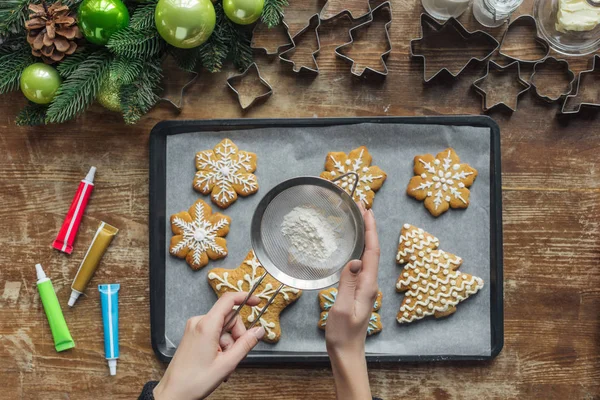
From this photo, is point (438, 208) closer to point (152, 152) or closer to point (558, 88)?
point (558, 88)

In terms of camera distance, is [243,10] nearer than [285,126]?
Yes

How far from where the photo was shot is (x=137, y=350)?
4.79ft

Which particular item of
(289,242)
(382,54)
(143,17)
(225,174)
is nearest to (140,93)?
(143,17)

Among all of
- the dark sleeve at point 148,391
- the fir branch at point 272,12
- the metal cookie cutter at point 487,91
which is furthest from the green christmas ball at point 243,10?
the dark sleeve at point 148,391

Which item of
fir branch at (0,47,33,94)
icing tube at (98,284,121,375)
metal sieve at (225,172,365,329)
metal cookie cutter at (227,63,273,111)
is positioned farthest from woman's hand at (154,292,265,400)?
fir branch at (0,47,33,94)

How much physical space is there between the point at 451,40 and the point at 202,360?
1022 mm

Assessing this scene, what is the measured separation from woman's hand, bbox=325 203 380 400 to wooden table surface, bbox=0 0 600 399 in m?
0.29

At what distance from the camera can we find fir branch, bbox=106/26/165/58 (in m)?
1.28

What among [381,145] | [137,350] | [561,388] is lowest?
[561,388]

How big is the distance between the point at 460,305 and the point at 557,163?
0.46 m

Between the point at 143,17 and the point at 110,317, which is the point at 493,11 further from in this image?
the point at 110,317

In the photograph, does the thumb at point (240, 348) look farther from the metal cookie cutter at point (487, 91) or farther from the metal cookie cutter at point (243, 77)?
the metal cookie cutter at point (487, 91)

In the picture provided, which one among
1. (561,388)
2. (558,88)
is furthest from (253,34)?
(561,388)

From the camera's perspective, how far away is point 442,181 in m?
1.41
